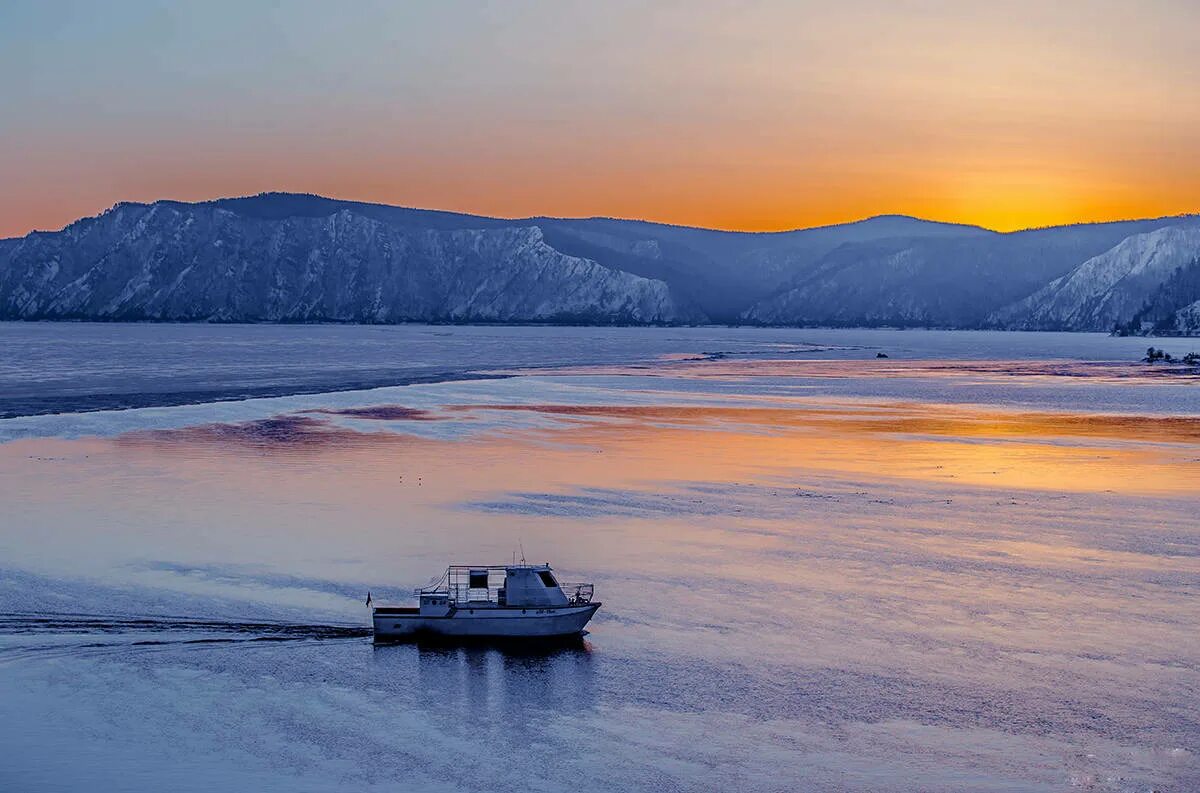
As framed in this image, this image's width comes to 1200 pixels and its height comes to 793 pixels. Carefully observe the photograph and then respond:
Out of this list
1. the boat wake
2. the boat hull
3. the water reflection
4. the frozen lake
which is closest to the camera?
the frozen lake

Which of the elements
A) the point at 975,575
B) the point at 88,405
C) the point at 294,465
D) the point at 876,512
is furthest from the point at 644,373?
the point at 975,575

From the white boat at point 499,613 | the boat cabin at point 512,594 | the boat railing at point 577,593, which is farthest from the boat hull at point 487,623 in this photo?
the boat railing at point 577,593

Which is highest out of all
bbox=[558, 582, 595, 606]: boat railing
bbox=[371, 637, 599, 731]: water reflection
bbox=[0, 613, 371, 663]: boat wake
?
bbox=[558, 582, 595, 606]: boat railing

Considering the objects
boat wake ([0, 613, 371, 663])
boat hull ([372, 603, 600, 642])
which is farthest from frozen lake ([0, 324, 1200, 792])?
boat hull ([372, 603, 600, 642])

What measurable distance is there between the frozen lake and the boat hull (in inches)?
22.4

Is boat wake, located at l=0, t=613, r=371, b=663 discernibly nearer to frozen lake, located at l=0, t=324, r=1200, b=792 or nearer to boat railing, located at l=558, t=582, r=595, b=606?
frozen lake, located at l=0, t=324, r=1200, b=792

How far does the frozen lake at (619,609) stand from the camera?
22.5 metres

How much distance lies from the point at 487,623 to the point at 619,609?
3490 mm

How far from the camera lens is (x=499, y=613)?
3052cm

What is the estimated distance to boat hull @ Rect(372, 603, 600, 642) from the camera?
2958 centimetres

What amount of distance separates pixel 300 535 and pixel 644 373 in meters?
97.8

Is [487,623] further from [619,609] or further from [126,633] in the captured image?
[126,633]

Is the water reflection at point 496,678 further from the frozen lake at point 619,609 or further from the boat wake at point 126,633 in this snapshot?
the boat wake at point 126,633

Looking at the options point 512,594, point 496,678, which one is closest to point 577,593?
point 512,594
